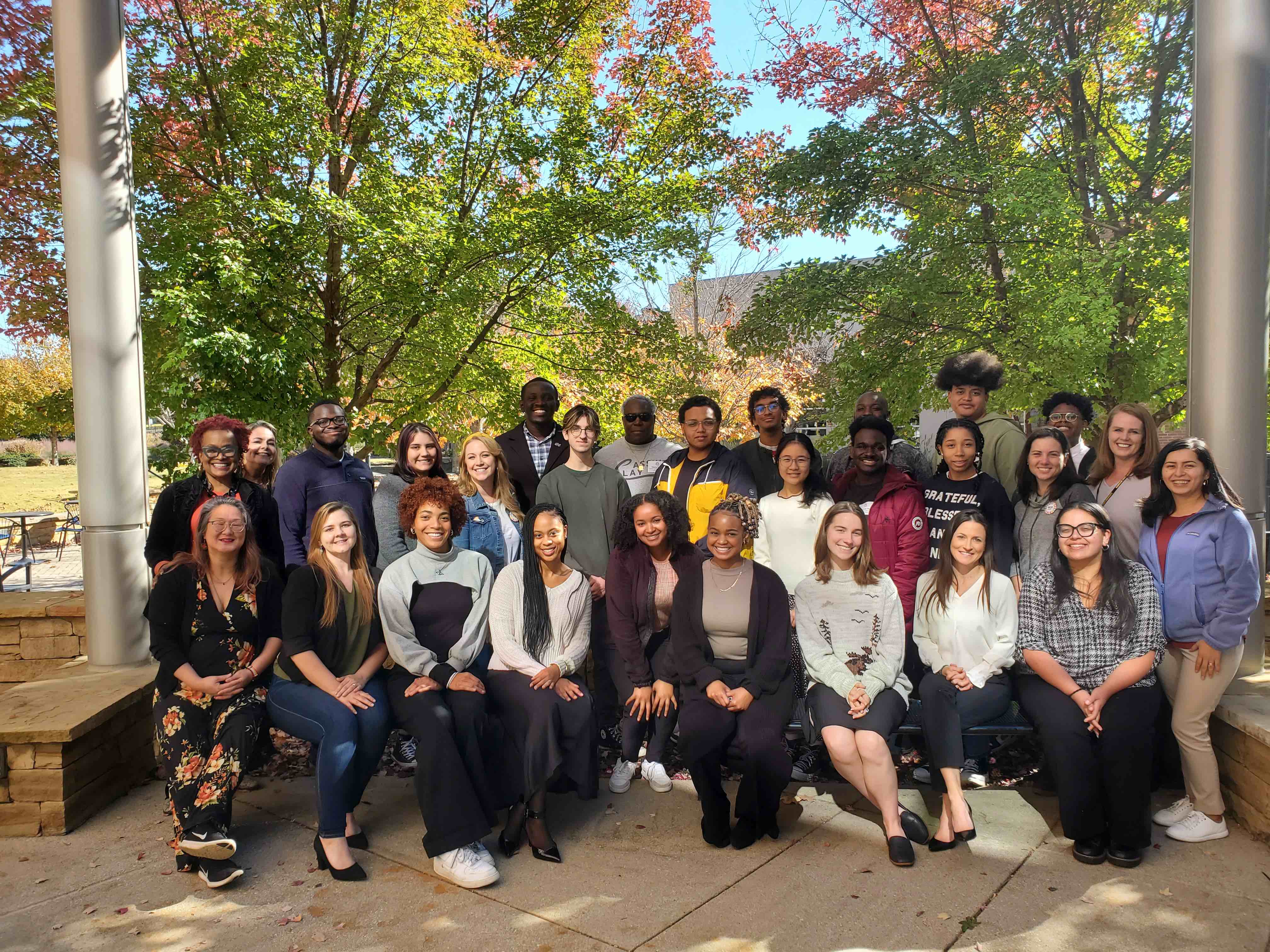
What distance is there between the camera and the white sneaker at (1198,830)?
3.42 m

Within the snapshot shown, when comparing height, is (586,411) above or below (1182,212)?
below

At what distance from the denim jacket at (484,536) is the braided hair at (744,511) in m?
1.13

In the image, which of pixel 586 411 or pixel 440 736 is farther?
pixel 586 411

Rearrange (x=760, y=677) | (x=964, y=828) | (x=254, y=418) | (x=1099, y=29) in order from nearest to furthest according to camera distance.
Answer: (x=964, y=828)
(x=760, y=677)
(x=254, y=418)
(x=1099, y=29)

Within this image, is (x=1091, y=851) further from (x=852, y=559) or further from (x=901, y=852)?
(x=852, y=559)

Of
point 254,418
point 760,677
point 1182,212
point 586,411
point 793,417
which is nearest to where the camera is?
point 760,677

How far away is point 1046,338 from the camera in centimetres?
643

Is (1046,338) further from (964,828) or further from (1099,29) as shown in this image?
(964,828)

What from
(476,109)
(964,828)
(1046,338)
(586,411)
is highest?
(476,109)

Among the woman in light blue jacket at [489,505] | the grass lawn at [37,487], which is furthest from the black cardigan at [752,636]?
the grass lawn at [37,487]

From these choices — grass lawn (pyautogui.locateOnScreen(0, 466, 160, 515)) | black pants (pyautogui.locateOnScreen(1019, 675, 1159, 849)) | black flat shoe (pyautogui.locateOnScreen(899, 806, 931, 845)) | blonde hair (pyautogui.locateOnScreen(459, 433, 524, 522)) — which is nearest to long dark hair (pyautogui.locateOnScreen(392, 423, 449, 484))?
blonde hair (pyautogui.locateOnScreen(459, 433, 524, 522))

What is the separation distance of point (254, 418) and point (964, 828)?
5349 millimetres

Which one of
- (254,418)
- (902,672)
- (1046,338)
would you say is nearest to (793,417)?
(1046,338)

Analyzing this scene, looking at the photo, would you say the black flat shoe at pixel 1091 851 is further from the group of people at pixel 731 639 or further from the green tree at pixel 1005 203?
the green tree at pixel 1005 203
